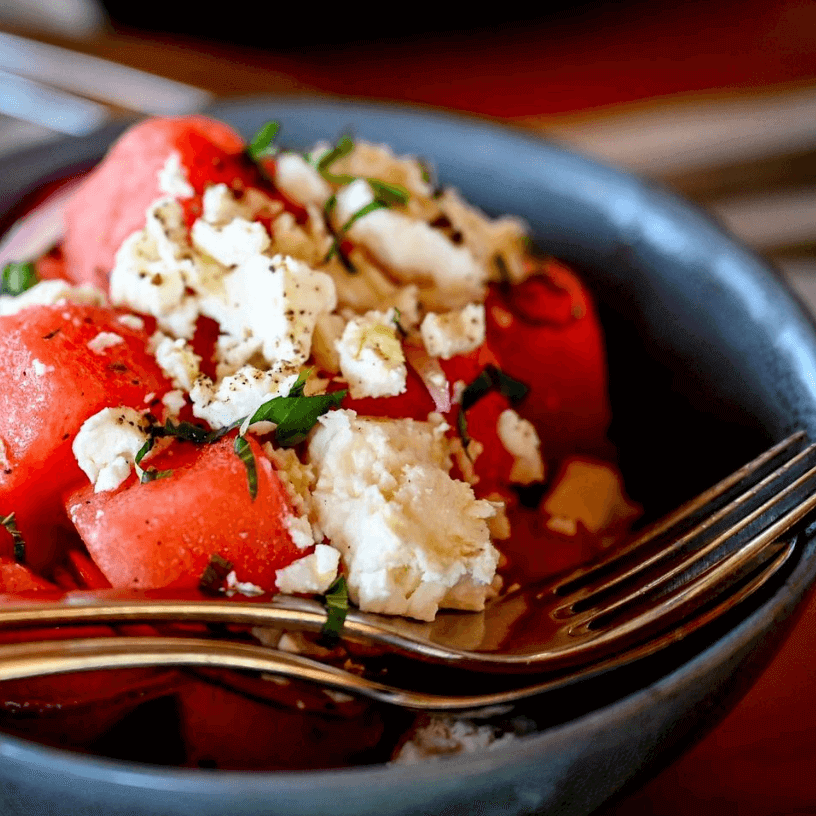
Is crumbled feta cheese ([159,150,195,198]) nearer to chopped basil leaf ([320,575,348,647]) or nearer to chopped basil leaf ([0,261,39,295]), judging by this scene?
chopped basil leaf ([0,261,39,295])

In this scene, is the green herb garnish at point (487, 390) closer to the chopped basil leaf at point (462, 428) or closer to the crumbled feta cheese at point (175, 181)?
the chopped basil leaf at point (462, 428)

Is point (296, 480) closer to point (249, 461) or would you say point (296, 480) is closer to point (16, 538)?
point (249, 461)

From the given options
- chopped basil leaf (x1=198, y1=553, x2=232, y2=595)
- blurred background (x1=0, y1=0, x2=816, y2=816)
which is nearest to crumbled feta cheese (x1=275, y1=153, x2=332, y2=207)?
chopped basil leaf (x1=198, y1=553, x2=232, y2=595)

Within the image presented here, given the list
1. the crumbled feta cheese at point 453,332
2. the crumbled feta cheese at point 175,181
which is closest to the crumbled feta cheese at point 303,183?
the crumbled feta cheese at point 175,181

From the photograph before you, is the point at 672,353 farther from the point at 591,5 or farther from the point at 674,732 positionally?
the point at 591,5

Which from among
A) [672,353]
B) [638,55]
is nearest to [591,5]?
[638,55]

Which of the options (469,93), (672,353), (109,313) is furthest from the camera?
(469,93)

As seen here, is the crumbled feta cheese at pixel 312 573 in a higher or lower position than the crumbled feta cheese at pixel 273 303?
lower

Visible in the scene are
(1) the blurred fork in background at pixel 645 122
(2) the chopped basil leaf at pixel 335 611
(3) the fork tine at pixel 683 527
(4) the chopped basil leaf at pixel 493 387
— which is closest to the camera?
(2) the chopped basil leaf at pixel 335 611
